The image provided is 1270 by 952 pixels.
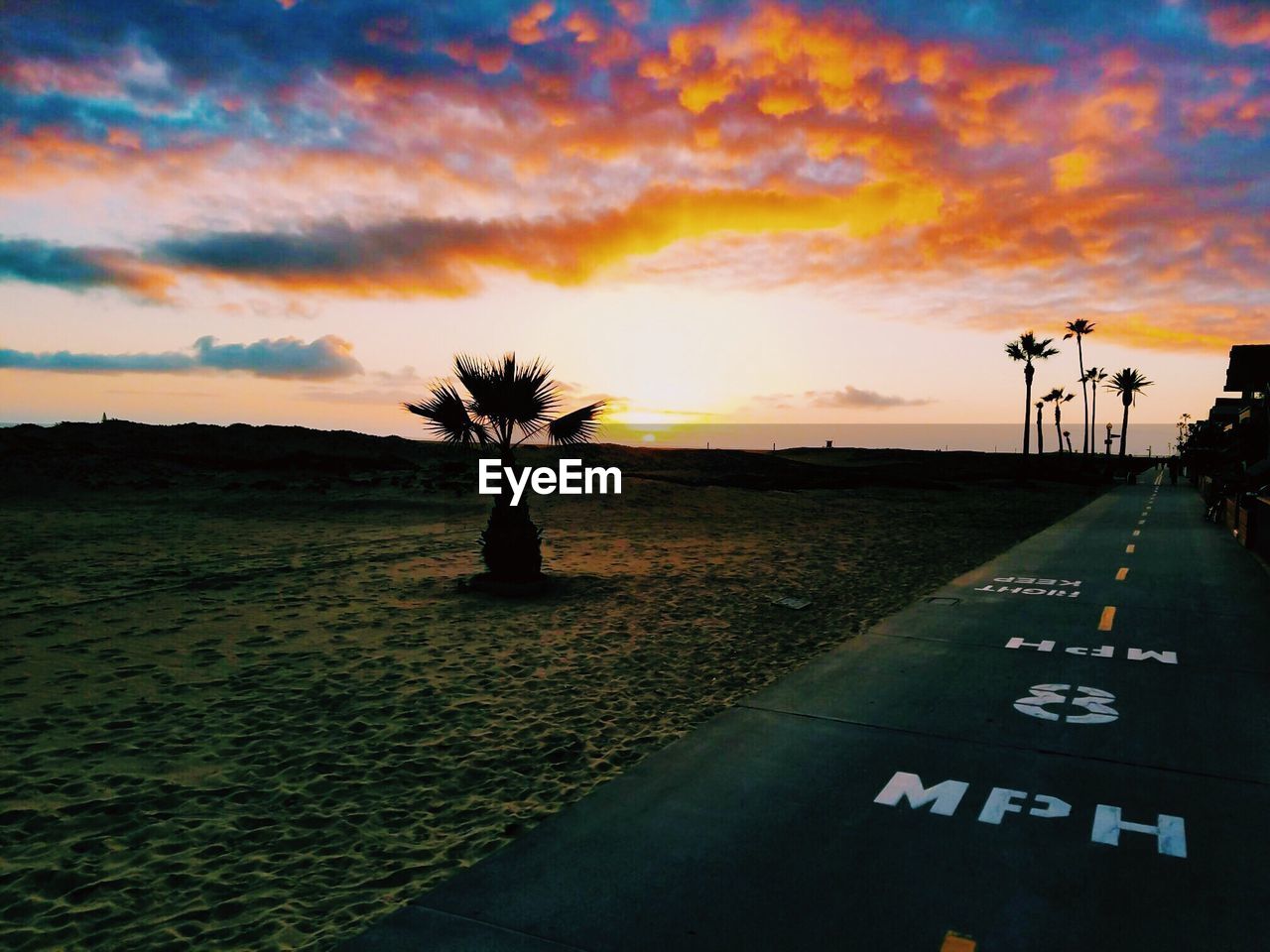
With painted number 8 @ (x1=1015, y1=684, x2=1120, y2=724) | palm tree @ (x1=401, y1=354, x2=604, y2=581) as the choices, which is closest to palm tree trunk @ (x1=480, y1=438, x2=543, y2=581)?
palm tree @ (x1=401, y1=354, x2=604, y2=581)

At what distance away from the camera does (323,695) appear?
27.2 ft

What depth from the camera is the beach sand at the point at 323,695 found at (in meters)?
4.73

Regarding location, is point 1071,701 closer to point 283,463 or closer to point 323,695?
point 323,695

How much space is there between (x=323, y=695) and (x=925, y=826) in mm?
6188

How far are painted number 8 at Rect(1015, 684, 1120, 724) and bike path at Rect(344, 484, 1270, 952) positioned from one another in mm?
35

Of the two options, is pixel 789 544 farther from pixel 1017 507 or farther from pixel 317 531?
pixel 1017 507

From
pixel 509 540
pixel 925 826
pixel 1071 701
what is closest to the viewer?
pixel 925 826

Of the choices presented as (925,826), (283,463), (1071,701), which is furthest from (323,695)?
(283,463)

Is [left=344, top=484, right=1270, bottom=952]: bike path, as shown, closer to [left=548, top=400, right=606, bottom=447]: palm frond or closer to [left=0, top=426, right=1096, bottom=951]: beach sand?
[left=0, top=426, right=1096, bottom=951]: beach sand

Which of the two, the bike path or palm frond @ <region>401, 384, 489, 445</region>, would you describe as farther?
palm frond @ <region>401, 384, 489, 445</region>

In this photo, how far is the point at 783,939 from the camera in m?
3.94

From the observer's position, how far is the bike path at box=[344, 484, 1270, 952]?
4.07m

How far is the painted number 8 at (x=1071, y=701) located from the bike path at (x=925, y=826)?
4 cm

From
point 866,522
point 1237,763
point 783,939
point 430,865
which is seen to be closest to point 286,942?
point 430,865
